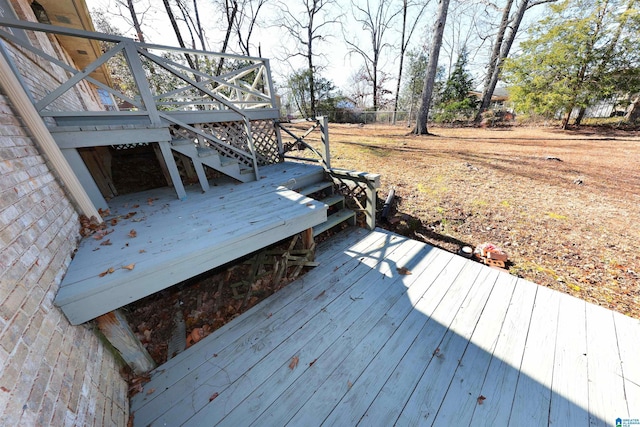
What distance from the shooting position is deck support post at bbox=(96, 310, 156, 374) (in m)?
1.59

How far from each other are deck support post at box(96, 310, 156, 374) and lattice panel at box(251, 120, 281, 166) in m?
3.84

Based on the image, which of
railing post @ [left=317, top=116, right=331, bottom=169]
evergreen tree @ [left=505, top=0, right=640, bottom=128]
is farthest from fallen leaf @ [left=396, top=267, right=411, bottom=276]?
evergreen tree @ [left=505, top=0, right=640, bottom=128]

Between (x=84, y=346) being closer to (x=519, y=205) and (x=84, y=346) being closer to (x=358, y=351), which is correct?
(x=358, y=351)

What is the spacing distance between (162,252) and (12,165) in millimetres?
1053

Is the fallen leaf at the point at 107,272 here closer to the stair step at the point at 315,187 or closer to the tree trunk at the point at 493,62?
the stair step at the point at 315,187

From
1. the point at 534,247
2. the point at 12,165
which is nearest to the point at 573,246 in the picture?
the point at 534,247

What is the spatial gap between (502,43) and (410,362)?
21510 millimetres

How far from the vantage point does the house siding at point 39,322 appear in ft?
3.08

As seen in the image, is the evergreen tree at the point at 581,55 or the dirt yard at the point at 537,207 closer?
the dirt yard at the point at 537,207

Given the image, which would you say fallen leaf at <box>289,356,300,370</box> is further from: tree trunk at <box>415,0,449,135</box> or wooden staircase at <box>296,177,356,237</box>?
tree trunk at <box>415,0,449,135</box>

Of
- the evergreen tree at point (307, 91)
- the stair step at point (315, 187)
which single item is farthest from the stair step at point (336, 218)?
the evergreen tree at point (307, 91)

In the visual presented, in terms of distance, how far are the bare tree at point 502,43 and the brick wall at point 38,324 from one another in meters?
19.8

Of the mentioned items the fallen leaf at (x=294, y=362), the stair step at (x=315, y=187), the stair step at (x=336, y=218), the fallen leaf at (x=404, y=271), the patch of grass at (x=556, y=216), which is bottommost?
the fallen leaf at (x=404, y=271)

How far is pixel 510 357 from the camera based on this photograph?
73.3 inches
